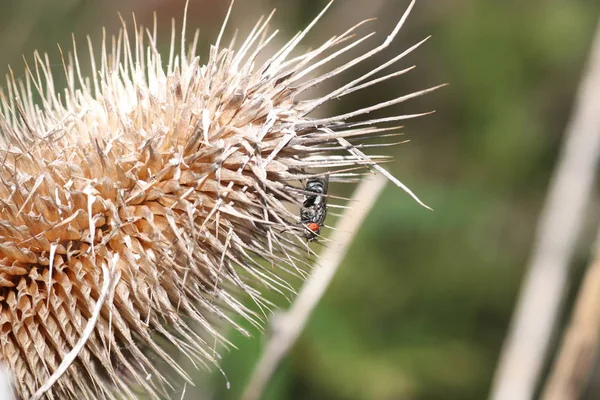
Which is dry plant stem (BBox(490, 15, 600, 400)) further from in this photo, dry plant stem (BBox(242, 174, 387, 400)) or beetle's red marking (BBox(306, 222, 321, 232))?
beetle's red marking (BBox(306, 222, 321, 232))

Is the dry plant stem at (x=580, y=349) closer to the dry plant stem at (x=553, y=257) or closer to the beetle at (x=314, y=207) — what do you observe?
the dry plant stem at (x=553, y=257)

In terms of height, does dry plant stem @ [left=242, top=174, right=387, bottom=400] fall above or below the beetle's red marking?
below

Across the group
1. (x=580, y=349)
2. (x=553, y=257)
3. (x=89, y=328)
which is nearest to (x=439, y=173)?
(x=553, y=257)

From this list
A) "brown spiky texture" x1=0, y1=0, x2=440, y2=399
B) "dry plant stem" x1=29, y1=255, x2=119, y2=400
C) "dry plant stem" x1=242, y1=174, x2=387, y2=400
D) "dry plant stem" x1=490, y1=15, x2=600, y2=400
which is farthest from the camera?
"dry plant stem" x1=490, y1=15, x2=600, y2=400

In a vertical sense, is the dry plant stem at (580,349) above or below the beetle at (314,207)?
below

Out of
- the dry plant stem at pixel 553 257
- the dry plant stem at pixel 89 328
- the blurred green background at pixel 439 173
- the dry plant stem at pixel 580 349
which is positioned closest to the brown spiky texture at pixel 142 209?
the dry plant stem at pixel 89 328

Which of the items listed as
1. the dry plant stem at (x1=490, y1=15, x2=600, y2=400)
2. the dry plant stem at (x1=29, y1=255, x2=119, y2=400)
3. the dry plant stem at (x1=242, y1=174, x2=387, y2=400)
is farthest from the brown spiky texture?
the dry plant stem at (x1=490, y1=15, x2=600, y2=400)
